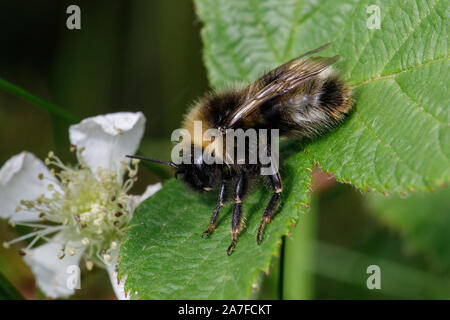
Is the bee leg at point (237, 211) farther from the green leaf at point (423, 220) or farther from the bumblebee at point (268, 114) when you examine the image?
the green leaf at point (423, 220)

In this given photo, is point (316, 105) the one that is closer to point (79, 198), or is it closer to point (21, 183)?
point (79, 198)

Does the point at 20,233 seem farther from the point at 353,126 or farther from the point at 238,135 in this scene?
the point at 353,126

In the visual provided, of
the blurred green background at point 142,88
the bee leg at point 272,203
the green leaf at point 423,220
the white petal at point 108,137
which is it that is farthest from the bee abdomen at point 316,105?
the green leaf at point 423,220

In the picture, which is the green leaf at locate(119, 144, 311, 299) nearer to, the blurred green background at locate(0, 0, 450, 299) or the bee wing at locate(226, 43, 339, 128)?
the bee wing at locate(226, 43, 339, 128)

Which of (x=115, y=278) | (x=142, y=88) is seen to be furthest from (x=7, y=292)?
(x=142, y=88)
